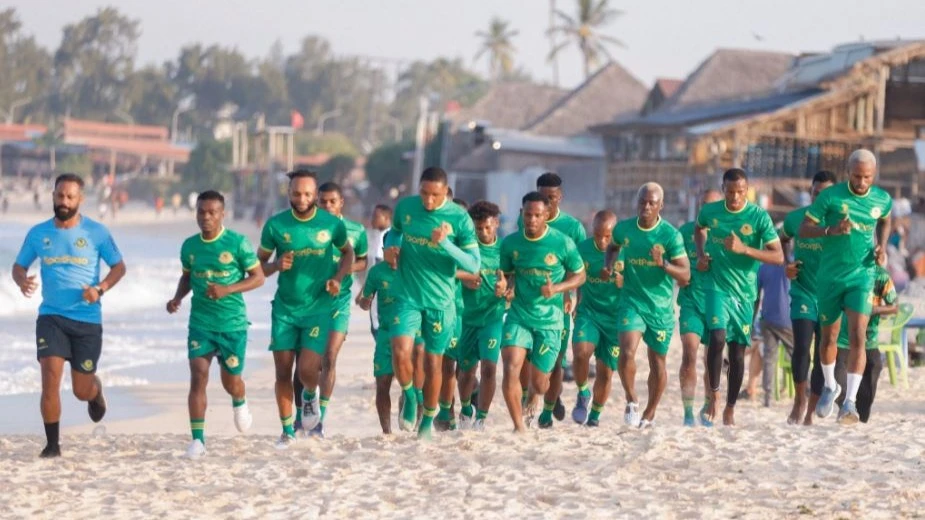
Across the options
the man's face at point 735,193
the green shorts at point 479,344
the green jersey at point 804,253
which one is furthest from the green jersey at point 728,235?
the green shorts at point 479,344

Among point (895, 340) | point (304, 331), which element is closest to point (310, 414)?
point (304, 331)

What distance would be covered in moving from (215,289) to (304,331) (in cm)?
72

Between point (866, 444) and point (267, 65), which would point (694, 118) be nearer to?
point (866, 444)

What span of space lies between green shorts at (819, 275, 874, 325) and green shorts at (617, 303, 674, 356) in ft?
3.57

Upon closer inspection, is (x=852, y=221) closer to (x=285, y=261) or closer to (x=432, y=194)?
(x=432, y=194)

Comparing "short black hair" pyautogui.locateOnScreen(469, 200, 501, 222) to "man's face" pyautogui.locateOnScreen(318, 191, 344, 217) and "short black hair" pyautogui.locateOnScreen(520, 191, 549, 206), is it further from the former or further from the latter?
"man's face" pyautogui.locateOnScreen(318, 191, 344, 217)

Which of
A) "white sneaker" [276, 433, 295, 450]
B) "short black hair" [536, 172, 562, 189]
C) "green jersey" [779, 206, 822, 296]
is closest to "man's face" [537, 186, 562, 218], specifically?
"short black hair" [536, 172, 562, 189]

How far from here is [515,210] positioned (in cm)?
5394

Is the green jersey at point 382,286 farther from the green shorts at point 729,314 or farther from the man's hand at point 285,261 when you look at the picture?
the green shorts at point 729,314

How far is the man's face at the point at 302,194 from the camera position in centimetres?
1052

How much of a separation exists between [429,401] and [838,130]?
29.2 m

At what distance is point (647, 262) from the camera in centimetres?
1164

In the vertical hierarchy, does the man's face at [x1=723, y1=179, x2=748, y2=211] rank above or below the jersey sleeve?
above

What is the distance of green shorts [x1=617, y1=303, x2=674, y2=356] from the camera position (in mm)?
11750
